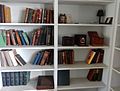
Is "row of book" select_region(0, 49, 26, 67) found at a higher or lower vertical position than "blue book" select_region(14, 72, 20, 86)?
higher

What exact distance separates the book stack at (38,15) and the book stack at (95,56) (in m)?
0.86

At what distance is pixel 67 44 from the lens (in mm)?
2238

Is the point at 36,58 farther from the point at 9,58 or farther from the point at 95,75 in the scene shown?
the point at 95,75

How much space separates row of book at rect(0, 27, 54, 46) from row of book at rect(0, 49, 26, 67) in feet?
0.40

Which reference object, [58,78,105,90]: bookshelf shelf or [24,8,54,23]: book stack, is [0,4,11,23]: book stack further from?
[58,78,105,90]: bookshelf shelf

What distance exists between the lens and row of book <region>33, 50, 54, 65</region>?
227cm

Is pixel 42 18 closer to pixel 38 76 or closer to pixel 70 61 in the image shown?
pixel 70 61

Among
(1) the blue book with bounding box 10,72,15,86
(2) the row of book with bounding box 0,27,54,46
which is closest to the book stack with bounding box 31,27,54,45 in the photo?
(2) the row of book with bounding box 0,27,54,46

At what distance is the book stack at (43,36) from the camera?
2.20 metres

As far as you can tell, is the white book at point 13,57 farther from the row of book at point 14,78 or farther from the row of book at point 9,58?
the row of book at point 14,78

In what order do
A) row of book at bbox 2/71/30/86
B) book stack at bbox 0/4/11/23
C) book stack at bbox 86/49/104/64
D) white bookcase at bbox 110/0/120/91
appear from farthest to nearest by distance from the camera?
book stack at bbox 86/49/104/64, row of book at bbox 2/71/30/86, white bookcase at bbox 110/0/120/91, book stack at bbox 0/4/11/23

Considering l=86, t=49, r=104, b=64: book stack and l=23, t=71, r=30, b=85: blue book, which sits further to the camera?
l=86, t=49, r=104, b=64: book stack

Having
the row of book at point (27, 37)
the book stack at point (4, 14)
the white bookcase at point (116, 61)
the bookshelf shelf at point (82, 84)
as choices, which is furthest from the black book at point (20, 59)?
the white bookcase at point (116, 61)

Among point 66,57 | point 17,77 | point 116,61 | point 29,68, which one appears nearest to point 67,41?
point 66,57
